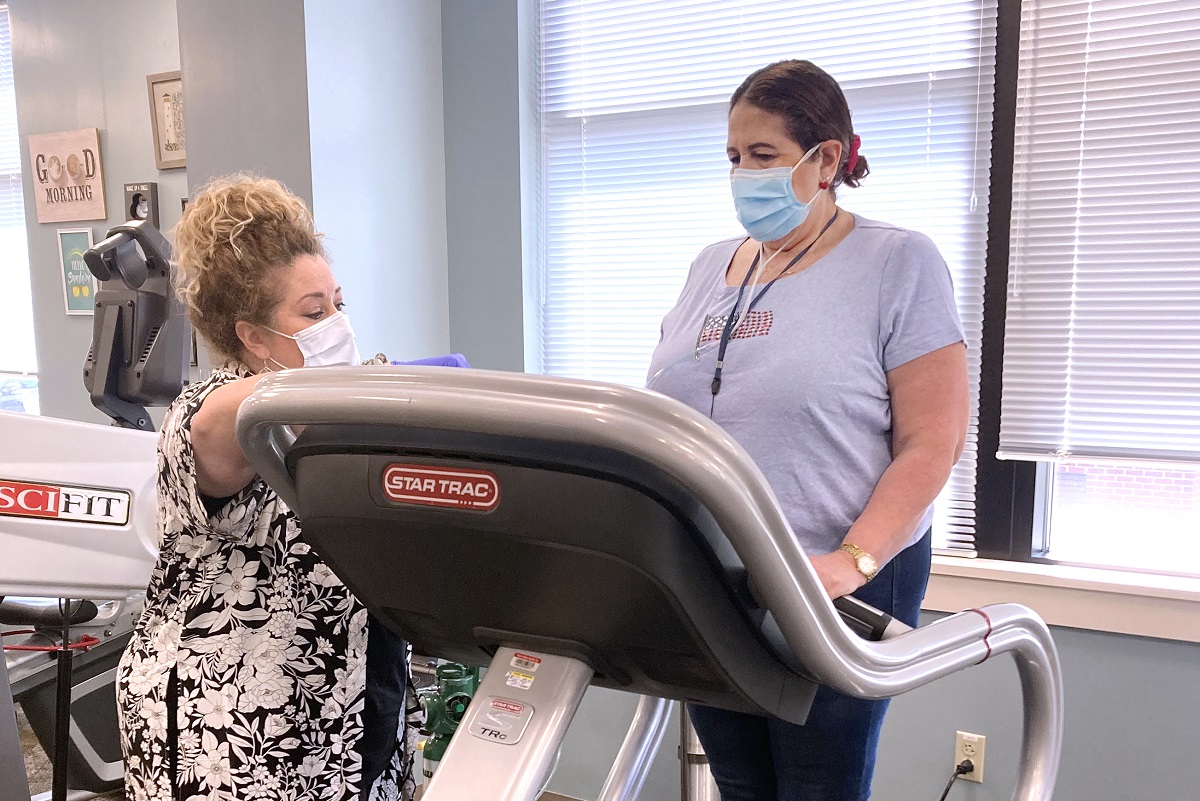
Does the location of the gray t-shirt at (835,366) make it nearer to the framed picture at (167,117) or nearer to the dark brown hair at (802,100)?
the dark brown hair at (802,100)

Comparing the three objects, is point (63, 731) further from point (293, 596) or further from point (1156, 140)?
point (1156, 140)

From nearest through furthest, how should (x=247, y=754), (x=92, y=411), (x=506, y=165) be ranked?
(x=247, y=754), (x=506, y=165), (x=92, y=411)

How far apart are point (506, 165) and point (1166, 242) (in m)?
1.72

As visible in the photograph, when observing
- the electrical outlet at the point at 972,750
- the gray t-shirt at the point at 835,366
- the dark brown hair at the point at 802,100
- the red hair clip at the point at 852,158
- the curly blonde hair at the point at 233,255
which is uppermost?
the dark brown hair at the point at 802,100

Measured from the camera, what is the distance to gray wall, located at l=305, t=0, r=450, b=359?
226 cm

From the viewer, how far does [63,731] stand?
1878 mm

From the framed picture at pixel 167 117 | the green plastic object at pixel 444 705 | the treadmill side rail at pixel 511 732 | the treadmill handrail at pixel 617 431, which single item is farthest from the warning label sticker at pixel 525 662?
the framed picture at pixel 167 117

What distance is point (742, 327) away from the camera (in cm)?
121

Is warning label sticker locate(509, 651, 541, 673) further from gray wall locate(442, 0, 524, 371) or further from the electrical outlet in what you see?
gray wall locate(442, 0, 524, 371)

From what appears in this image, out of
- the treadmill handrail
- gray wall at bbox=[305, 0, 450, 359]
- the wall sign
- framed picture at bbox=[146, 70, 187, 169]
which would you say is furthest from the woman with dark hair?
the wall sign

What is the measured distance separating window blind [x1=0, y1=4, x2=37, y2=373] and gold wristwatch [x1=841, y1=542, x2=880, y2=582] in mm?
3965

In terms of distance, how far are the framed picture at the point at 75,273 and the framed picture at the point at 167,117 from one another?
0.62 meters

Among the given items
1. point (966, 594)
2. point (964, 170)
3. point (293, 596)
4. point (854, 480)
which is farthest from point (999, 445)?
point (293, 596)

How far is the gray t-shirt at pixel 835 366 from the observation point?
112cm
